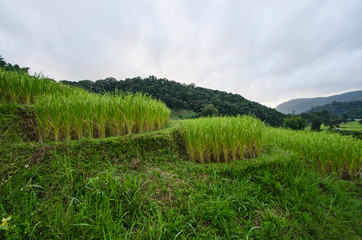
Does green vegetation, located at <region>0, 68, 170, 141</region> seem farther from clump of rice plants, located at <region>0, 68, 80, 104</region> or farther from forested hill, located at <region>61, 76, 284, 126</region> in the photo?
forested hill, located at <region>61, 76, 284, 126</region>

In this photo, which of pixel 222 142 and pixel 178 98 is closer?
pixel 222 142

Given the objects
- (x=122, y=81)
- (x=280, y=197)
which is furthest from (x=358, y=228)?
(x=122, y=81)

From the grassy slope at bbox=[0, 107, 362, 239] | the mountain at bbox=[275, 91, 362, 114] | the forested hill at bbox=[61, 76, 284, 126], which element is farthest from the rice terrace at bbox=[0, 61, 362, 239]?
the mountain at bbox=[275, 91, 362, 114]

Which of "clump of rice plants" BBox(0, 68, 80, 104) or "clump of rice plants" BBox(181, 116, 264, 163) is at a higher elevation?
"clump of rice plants" BBox(0, 68, 80, 104)

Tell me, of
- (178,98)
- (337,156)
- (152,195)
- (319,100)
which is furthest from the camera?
(319,100)

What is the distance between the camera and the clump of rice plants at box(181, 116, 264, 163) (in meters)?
2.68

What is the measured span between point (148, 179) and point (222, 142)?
62.4 inches

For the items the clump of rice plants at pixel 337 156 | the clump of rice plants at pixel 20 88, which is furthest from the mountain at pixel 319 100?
the clump of rice plants at pixel 20 88

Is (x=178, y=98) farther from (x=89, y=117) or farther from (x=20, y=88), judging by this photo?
(x=89, y=117)

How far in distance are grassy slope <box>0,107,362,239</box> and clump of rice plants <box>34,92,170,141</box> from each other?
453 millimetres

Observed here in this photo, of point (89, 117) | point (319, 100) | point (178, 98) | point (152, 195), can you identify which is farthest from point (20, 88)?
point (319, 100)

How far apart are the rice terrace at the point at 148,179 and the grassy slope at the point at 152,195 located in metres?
0.01

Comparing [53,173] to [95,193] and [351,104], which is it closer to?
[95,193]

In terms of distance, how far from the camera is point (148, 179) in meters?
1.90
